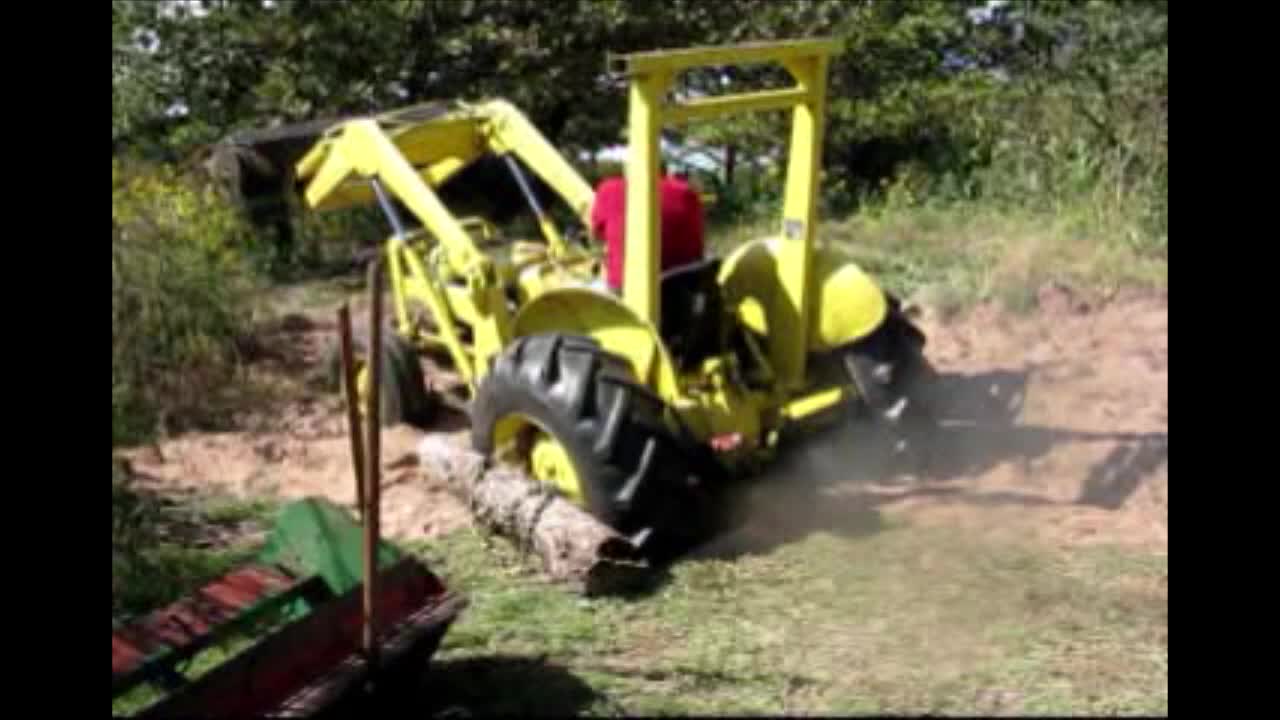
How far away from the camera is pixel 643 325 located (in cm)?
562

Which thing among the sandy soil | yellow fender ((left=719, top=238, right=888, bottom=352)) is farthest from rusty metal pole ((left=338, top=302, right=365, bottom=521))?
yellow fender ((left=719, top=238, right=888, bottom=352))

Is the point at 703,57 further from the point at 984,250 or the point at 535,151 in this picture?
the point at 984,250

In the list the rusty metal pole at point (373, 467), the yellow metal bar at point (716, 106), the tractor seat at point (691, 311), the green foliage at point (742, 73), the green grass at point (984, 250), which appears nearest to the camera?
the rusty metal pole at point (373, 467)

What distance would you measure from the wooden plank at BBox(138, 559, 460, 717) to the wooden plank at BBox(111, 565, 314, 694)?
0.21 metres

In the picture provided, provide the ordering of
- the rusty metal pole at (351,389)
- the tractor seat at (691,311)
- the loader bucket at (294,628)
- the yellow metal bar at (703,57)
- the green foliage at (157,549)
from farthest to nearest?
the tractor seat at (691,311) → the yellow metal bar at (703,57) → the green foliage at (157,549) → the loader bucket at (294,628) → the rusty metal pole at (351,389)

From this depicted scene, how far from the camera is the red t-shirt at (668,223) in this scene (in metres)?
5.91

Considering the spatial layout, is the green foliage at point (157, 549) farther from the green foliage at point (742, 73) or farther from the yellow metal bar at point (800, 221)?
the green foliage at point (742, 73)

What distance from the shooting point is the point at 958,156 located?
12.8 m

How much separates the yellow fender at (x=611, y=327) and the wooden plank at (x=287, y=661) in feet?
5.29

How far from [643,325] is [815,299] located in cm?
100

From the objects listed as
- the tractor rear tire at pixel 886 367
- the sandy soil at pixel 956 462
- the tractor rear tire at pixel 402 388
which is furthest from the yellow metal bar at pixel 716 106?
the tractor rear tire at pixel 402 388

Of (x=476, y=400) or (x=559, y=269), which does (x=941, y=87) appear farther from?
(x=476, y=400)
